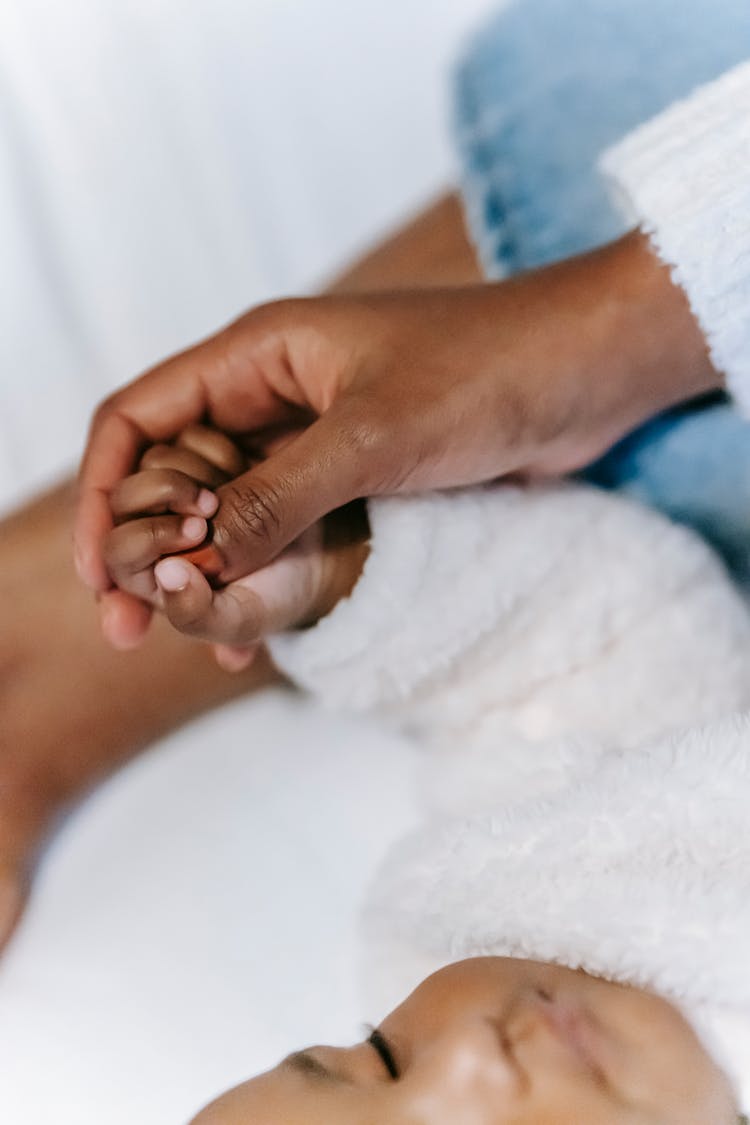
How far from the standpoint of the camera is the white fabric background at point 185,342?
753mm

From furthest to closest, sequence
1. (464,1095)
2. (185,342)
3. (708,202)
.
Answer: (185,342)
(708,202)
(464,1095)

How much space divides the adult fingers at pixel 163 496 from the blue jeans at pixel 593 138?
36cm

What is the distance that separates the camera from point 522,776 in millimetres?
802

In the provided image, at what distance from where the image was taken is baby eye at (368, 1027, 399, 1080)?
0.63m

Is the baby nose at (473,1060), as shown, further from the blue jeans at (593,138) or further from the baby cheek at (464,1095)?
the blue jeans at (593,138)

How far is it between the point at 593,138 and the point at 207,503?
48 cm

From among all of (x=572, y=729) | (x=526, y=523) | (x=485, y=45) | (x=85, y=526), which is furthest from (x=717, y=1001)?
(x=485, y=45)

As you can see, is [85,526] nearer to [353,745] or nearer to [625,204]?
[353,745]

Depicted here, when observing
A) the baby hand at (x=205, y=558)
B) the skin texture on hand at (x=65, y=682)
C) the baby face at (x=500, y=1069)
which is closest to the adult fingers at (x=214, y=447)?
the baby hand at (x=205, y=558)

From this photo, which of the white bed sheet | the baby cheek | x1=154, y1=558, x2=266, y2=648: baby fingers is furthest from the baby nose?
x1=154, y1=558, x2=266, y2=648: baby fingers

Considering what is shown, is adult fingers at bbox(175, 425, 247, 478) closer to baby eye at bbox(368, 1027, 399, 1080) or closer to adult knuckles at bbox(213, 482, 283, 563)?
adult knuckles at bbox(213, 482, 283, 563)

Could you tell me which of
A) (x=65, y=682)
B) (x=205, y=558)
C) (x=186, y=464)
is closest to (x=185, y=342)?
(x=65, y=682)

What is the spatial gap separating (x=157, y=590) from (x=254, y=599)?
2.3 inches

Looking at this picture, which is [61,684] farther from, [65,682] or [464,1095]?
[464,1095]
